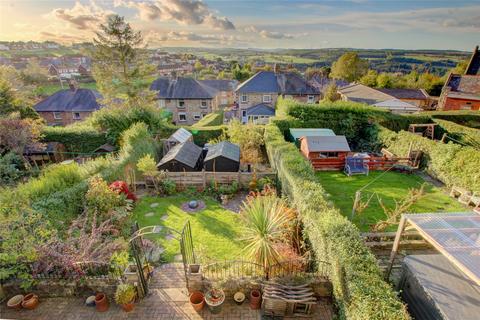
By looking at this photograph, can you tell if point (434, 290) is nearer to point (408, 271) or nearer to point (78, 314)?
point (408, 271)

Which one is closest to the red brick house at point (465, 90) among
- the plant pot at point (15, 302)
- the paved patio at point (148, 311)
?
the paved patio at point (148, 311)

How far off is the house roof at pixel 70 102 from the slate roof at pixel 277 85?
67.8 ft

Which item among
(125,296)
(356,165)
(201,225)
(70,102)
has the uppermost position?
(70,102)

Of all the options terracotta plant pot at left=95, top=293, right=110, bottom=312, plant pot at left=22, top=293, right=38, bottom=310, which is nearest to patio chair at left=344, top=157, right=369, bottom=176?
terracotta plant pot at left=95, top=293, right=110, bottom=312

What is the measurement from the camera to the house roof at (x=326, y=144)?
613 inches

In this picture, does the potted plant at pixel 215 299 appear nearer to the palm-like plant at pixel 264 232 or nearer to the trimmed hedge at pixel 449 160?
the palm-like plant at pixel 264 232

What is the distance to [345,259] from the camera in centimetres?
535

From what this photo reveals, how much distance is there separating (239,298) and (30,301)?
5903 millimetres

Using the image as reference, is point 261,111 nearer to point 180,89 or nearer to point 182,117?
point 182,117

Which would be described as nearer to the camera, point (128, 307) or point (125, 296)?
point (125, 296)

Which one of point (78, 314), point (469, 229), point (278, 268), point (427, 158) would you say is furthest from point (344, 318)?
point (427, 158)

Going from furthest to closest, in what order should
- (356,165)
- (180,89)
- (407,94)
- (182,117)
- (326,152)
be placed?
(407,94), (182,117), (180,89), (326,152), (356,165)

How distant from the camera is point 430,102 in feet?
128

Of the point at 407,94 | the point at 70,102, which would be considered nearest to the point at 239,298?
the point at 70,102
